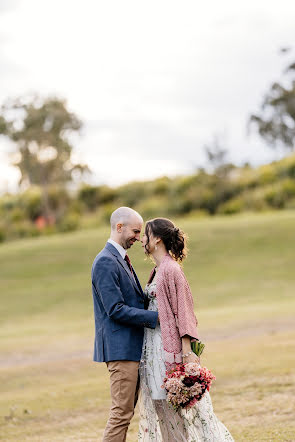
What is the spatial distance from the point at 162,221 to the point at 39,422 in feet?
15.9

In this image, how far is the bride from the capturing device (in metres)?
5.63

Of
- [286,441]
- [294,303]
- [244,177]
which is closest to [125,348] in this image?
[286,441]

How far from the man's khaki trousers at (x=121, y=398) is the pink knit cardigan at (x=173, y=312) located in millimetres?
329

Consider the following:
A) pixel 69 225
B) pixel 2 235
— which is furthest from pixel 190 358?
pixel 69 225

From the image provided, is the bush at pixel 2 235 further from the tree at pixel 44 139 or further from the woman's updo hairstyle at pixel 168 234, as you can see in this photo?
the woman's updo hairstyle at pixel 168 234

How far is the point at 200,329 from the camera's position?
57.1ft

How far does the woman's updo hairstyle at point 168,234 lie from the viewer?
5.77 m

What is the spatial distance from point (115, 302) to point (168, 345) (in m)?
0.55

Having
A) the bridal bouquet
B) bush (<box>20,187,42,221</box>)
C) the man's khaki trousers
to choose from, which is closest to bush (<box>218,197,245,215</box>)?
bush (<box>20,187,42,221</box>)

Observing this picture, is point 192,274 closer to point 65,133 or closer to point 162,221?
point 162,221

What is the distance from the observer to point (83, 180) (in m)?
56.3

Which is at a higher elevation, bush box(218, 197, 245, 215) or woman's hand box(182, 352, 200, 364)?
bush box(218, 197, 245, 215)

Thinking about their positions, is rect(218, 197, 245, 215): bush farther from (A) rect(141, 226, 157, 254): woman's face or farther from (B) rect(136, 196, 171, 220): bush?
(A) rect(141, 226, 157, 254): woman's face

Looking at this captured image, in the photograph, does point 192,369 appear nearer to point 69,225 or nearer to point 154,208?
point 154,208
